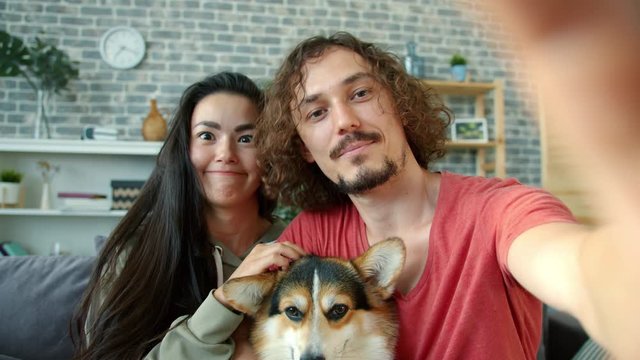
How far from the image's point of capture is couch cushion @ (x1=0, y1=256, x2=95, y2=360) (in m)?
1.88

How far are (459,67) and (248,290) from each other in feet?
12.0

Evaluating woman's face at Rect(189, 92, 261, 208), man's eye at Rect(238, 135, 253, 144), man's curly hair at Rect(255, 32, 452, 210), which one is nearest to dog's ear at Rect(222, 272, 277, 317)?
man's curly hair at Rect(255, 32, 452, 210)

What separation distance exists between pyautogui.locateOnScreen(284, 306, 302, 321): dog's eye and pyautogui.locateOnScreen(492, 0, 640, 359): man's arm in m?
0.81

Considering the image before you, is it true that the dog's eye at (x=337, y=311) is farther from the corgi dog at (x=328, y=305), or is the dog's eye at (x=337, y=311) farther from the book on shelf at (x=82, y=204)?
the book on shelf at (x=82, y=204)

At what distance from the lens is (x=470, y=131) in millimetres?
4176

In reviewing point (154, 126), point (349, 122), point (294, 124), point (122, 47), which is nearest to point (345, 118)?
point (349, 122)

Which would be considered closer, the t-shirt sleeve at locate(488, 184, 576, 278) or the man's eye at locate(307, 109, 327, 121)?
the t-shirt sleeve at locate(488, 184, 576, 278)

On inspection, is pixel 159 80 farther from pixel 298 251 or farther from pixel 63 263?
pixel 298 251

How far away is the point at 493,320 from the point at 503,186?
1.16 ft

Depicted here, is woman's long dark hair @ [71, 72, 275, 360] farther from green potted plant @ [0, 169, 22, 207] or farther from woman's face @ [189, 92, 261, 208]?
green potted plant @ [0, 169, 22, 207]

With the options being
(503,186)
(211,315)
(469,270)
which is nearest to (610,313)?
(469,270)

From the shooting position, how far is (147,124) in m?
3.51

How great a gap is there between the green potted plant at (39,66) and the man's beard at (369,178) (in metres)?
3.17

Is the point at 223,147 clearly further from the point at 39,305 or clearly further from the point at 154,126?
the point at 154,126
